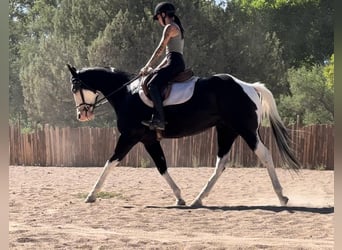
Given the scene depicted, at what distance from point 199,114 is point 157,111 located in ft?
1.65

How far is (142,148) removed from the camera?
16.0 m

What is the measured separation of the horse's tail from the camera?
716cm

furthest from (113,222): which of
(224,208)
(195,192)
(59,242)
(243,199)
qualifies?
(195,192)

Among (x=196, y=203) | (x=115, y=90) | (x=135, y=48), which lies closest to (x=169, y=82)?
(x=115, y=90)

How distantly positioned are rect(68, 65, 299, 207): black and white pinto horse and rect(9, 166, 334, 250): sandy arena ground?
1.59 ft

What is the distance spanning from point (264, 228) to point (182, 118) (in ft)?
6.37

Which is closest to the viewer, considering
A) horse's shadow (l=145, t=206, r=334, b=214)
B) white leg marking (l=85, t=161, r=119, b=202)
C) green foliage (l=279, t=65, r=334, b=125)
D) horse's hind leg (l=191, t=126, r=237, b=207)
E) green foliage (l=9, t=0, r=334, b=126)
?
horse's shadow (l=145, t=206, r=334, b=214)

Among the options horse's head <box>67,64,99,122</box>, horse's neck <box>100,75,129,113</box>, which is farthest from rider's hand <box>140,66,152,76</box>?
horse's head <box>67,64,99,122</box>

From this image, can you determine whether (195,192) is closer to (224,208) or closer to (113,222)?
(224,208)

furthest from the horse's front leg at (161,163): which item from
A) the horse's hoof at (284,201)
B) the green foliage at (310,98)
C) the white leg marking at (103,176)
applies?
the green foliage at (310,98)

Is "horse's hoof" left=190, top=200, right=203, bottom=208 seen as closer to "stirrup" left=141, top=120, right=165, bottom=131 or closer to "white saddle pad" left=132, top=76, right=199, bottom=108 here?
"stirrup" left=141, top=120, right=165, bottom=131

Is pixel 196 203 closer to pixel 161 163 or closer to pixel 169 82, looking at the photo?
pixel 161 163

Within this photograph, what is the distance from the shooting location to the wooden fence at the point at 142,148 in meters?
14.9

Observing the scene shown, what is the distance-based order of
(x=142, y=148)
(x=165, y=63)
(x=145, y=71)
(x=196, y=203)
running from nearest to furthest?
(x=165, y=63)
(x=145, y=71)
(x=196, y=203)
(x=142, y=148)
